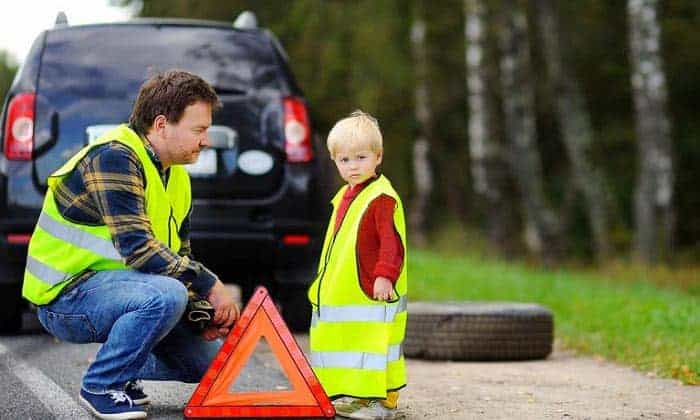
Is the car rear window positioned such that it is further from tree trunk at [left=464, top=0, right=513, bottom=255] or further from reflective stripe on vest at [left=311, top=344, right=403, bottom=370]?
tree trunk at [left=464, top=0, right=513, bottom=255]

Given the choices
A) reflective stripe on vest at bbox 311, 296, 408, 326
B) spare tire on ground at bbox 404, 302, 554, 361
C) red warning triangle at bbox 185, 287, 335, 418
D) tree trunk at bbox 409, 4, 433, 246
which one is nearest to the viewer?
red warning triangle at bbox 185, 287, 335, 418

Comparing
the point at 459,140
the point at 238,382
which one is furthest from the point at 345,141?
the point at 459,140

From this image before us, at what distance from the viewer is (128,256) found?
5816 millimetres

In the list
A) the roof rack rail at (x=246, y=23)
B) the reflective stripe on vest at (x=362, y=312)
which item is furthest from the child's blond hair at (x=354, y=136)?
the roof rack rail at (x=246, y=23)

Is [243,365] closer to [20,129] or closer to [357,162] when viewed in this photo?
[357,162]

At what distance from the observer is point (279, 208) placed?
8977 mm

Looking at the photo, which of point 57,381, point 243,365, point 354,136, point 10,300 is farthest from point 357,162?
point 10,300

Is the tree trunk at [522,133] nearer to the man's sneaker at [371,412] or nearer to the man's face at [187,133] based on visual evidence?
the man's sneaker at [371,412]

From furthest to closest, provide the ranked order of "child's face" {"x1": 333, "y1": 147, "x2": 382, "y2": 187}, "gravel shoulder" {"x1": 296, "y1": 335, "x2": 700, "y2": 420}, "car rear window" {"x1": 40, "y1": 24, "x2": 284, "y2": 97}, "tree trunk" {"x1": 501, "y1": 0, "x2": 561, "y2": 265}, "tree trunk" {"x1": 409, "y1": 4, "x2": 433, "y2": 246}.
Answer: "tree trunk" {"x1": 409, "y1": 4, "x2": 433, "y2": 246} < "tree trunk" {"x1": 501, "y1": 0, "x2": 561, "y2": 265} < "car rear window" {"x1": 40, "y1": 24, "x2": 284, "y2": 97} < "gravel shoulder" {"x1": 296, "y1": 335, "x2": 700, "y2": 420} < "child's face" {"x1": 333, "y1": 147, "x2": 382, "y2": 187}

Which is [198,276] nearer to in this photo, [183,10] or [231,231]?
[231,231]

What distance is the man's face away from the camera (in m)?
6.02

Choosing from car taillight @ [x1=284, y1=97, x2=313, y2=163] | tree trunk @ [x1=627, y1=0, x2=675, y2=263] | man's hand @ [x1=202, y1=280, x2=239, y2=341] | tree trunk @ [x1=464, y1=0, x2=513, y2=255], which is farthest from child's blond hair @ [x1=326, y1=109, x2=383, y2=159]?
tree trunk @ [x1=464, y1=0, x2=513, y2=255]

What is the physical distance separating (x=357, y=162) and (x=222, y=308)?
84cm

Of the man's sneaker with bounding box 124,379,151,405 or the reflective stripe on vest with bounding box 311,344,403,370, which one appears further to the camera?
the man's sneaker with bounding box 124,379,151,405
